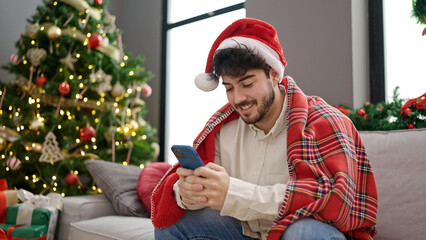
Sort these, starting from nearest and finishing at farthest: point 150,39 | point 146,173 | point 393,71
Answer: point 146,173
point 393,71
point 150,39

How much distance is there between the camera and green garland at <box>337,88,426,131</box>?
1.78 meters

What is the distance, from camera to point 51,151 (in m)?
2.63

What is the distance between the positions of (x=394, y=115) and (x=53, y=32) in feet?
7.51

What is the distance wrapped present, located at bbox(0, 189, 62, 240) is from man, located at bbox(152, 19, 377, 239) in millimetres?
980

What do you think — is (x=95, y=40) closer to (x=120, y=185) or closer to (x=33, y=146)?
(x=33, y=146)

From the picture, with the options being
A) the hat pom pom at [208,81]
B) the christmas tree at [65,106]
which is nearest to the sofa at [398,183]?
the hat pom pom at [208,81]

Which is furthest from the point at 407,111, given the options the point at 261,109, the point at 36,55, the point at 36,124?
the point at 36,55

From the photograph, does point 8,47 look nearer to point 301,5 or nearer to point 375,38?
point 301,5

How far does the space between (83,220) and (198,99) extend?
1844 millimetres

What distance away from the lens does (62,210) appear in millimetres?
2072

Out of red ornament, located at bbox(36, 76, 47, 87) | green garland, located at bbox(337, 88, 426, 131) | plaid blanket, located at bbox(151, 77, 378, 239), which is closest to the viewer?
plaid blanket, located at bbox(151, 77, 378, 239)

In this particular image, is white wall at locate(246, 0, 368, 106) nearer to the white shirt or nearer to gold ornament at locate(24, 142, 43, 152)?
the white shirt

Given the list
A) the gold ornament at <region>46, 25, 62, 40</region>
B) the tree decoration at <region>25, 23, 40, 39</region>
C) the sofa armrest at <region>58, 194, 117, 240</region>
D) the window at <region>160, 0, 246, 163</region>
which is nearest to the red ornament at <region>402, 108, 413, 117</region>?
the sofa armrest at <region>58, 194, 117, 240</region>

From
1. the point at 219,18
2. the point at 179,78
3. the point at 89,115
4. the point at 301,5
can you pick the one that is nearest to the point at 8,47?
the point at 89,115
